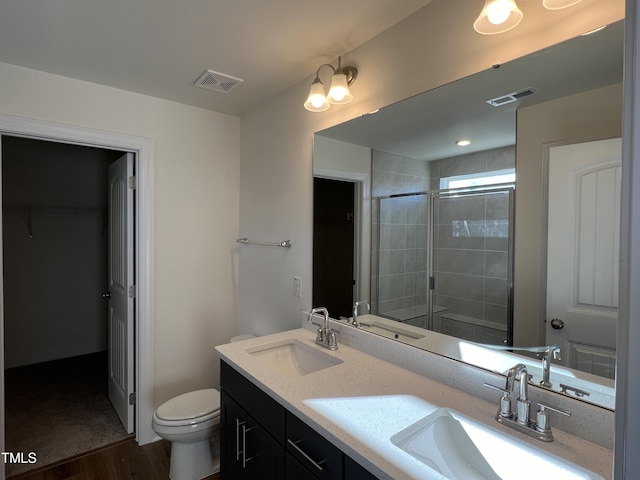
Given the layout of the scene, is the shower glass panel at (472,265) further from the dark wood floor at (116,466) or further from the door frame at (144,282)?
the door frame at (144,282)

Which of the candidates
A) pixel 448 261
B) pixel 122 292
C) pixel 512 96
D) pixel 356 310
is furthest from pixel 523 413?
pixel 122 292

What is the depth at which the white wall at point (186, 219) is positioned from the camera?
A: 2.27m

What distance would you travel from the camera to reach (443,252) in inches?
56.2

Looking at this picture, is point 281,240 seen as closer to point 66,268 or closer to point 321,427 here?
point 321,427

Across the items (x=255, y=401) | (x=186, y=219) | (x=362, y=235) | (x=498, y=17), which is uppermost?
(x=498, y=17)

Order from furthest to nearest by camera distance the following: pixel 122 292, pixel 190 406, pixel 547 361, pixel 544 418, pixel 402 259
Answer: pixel 122 292 → pixel 190 406 → pixel 402 259 → pixel 547 361 → pixel 544 418

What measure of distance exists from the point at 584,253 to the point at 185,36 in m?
1.82

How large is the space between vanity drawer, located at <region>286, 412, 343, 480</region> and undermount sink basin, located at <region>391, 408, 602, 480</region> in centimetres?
19

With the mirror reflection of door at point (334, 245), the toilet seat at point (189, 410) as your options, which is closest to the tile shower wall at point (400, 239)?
the mirror reflection of door at point (334, 245)

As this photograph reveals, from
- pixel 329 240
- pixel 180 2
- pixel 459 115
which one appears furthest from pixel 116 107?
pixel 459 115

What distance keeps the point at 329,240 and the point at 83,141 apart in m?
1.62

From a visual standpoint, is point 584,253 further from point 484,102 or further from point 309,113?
point 309,113

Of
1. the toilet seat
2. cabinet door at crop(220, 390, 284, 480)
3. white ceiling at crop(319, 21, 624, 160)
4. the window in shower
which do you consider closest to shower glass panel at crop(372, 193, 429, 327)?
the window in shower

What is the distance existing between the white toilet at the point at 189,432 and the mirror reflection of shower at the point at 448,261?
3.83ft
